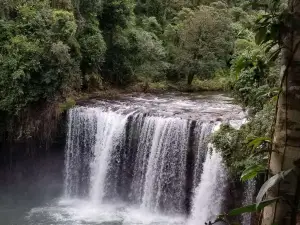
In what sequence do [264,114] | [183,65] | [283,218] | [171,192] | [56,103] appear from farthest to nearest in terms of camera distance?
[183,65], [56,103], [171,192], [264,114], [283,218]

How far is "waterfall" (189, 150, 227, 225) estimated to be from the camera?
1022cm

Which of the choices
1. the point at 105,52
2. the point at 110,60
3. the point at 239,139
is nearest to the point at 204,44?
the point at 110,60

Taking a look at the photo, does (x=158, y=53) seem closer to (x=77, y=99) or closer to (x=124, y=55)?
(x=124, y=55)

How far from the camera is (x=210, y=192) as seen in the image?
10500 mm

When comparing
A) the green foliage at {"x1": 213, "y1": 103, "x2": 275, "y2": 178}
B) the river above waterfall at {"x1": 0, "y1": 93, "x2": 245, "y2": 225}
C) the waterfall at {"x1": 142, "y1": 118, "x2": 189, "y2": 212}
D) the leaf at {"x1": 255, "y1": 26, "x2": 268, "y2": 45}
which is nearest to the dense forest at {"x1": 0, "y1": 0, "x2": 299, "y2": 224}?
the green foliage at {"x1": 213, "y1": 103, "x2": 275, "y2": 178}

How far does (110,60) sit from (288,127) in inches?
616

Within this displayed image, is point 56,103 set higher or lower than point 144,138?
higher

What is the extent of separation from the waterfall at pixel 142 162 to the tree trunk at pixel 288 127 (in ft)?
28.8

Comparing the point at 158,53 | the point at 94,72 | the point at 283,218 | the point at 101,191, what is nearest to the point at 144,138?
the point at 101,191

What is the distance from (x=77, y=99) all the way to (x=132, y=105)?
2.22 meters

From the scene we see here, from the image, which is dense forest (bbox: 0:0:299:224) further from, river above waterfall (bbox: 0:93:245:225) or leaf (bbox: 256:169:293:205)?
leaf (bbox: 256:169:293:205)

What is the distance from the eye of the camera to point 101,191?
13.0 metres

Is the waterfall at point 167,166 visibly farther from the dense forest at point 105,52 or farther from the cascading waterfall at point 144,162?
the dense forest at point 105,52

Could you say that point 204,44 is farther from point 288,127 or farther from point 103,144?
point 288,127
